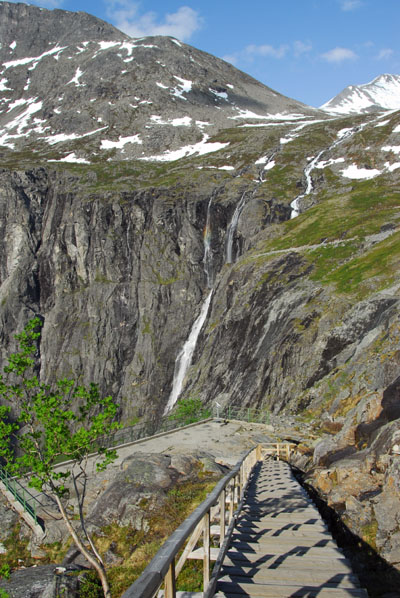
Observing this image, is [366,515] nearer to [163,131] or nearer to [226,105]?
[163,131]

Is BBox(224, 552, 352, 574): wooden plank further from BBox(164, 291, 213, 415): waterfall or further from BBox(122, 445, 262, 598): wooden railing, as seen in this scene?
BBox(164, 291, 213, 415): waterfall

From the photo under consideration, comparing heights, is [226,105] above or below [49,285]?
above

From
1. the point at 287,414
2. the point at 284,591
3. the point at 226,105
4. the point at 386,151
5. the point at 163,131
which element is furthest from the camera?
the point at 226,105

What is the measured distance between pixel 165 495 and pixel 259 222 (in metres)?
67.1

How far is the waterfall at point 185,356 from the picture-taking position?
209 feet

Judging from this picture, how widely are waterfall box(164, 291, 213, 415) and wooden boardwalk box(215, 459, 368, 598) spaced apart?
52.5m

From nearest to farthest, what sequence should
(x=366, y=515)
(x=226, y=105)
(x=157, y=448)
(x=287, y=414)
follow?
(x=366, y=515) → (x=157, y=448) → (x=287, y=414) → (x=226, y=105)

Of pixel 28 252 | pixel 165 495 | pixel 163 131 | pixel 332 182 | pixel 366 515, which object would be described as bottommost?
pixel 165 495

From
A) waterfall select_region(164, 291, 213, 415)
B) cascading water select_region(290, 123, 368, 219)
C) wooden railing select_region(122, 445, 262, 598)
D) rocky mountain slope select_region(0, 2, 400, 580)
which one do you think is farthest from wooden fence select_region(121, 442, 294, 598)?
cascading water select_region(290, 123, 368, 219)

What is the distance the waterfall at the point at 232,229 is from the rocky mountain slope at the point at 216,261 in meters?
0.38

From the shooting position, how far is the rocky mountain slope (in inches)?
1253

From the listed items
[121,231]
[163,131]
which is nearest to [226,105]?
[163,131]

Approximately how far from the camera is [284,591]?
583 cm

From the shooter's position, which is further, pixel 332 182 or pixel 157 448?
pixel 332 182
